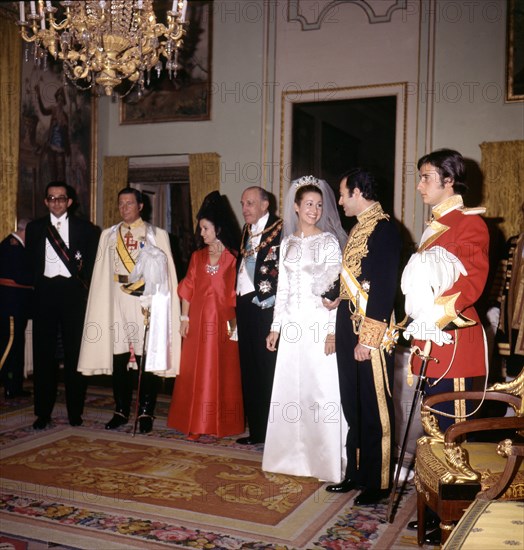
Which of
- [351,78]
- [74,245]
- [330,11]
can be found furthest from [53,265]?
[330,11]

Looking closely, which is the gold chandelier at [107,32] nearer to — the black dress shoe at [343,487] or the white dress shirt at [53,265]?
the white dress shirt at [53,265]

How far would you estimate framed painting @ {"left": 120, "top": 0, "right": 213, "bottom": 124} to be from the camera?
22.9ft

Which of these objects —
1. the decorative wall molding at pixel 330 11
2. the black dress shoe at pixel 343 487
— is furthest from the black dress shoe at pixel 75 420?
the decorative wall molding at pixel 330 11

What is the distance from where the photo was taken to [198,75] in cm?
702

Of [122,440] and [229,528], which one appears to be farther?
[122,440]

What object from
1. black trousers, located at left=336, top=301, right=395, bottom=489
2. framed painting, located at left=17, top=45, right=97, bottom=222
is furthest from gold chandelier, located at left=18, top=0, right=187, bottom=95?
black trousers, located at left=336, top=301, right=395, bottom=489

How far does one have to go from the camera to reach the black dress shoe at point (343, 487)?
320 cm

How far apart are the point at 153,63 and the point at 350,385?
259cm

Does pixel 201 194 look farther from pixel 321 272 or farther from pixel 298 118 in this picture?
pixel 321 272

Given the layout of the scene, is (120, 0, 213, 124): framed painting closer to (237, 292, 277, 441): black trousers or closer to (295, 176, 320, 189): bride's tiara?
(237, 292, 277, 441): black trousers

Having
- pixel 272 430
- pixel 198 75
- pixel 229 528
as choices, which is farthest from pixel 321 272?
pixel 198 75

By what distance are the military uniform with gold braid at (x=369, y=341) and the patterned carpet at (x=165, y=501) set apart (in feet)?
0.77

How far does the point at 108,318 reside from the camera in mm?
4367

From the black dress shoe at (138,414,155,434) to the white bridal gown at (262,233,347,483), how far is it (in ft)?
3.76
